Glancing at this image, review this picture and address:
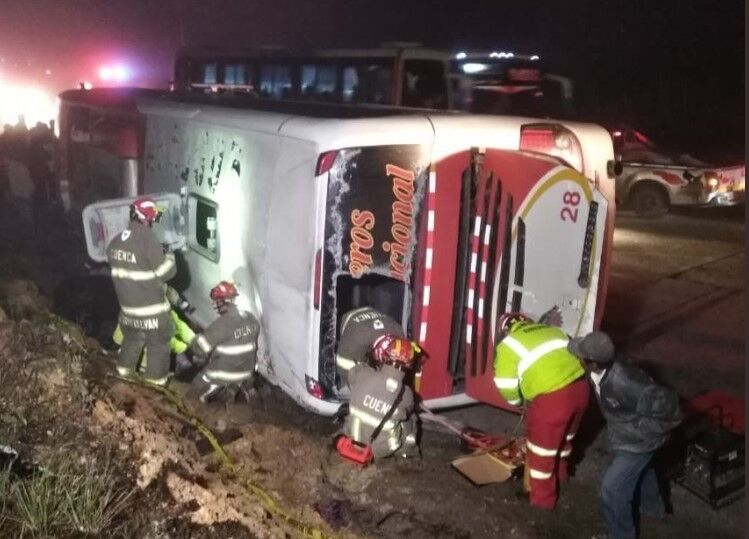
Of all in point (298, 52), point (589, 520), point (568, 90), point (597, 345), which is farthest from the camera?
point (298, 52)

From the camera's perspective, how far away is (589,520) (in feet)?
15.4

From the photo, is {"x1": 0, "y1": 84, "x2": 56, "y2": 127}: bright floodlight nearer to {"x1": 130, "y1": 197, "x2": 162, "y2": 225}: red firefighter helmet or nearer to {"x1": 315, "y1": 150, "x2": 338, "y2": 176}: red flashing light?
{"x1": 130, "y1": 197, "x2": 162, "y2": 225}: red firefighter helmet

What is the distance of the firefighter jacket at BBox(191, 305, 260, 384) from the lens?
18.5ft

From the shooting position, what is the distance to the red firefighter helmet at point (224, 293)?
565 cm

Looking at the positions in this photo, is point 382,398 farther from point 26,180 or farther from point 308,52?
point 308,52

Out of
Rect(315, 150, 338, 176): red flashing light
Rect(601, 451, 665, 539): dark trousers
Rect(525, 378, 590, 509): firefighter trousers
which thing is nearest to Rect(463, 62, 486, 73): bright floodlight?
Rect(315, 150, 338, 176): red flashing light

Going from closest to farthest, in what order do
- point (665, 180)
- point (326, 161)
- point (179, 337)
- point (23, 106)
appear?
1. point (326, 161)
2. point (179, 337)
3. point (665, 180)
4. point (23, 106)

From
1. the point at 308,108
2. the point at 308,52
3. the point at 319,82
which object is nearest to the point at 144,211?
the point at 308,108

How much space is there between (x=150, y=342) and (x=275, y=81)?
9.25 metres

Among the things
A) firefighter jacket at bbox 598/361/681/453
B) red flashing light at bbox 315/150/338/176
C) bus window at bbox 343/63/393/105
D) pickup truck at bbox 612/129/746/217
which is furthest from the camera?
pickup truck at bbox 612/129/746/217

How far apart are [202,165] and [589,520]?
391cm

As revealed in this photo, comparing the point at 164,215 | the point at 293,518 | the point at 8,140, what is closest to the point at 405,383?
the point at 293,518

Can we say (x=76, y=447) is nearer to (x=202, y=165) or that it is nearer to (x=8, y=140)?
(x=202, y=165)

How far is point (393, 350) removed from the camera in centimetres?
491
